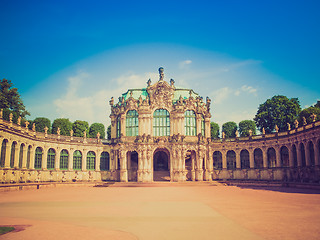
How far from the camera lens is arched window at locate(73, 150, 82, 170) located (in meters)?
60.6

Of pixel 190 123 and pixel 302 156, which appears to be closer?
pixel 302 156

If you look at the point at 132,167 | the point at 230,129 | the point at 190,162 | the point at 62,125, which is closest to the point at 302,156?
the point at 190,162

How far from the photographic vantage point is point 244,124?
76500 millimetres

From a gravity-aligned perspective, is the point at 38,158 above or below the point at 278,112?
below

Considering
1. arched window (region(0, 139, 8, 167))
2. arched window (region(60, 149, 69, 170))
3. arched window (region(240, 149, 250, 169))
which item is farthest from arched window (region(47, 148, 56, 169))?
arched window (region(240, 149, 250, 169))

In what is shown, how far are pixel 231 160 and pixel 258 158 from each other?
5943mm

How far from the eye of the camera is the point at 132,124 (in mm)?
62969

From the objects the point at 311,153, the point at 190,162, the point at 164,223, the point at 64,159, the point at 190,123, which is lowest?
the point at 164,223

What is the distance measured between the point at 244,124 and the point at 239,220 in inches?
2502

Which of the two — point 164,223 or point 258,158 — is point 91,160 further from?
point 164,223

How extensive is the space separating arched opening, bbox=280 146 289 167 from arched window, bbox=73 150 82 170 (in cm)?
4222

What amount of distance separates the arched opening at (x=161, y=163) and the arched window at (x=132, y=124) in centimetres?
713

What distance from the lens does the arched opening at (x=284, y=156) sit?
5521cm

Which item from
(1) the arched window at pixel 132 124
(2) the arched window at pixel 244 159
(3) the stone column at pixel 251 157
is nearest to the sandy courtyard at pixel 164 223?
(3) the stone column at pixel 251 157
